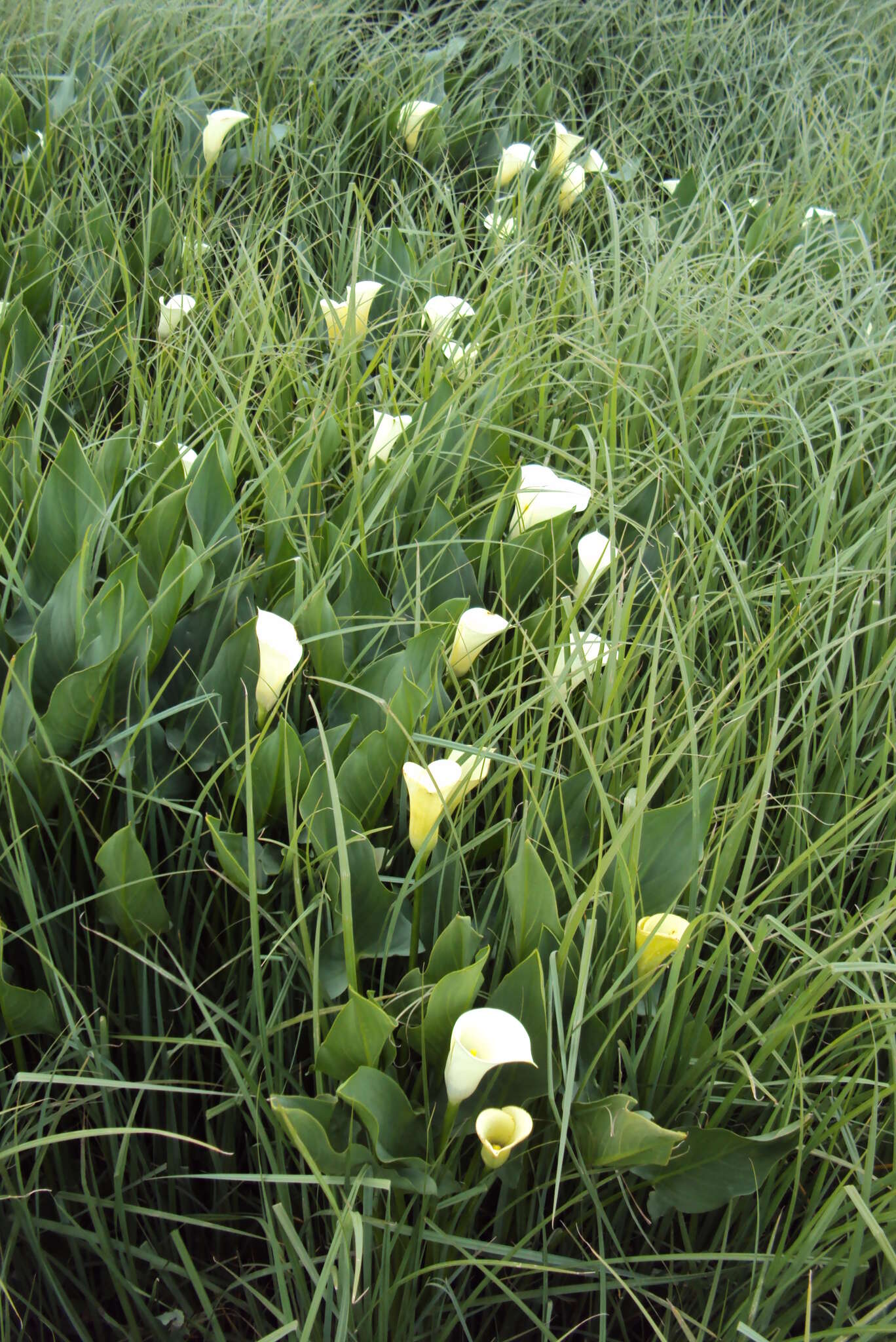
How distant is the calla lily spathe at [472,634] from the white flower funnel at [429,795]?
130 mm

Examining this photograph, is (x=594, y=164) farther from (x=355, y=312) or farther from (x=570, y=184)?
(x=355, y=312)

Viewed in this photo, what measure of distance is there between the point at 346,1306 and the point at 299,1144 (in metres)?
0.08

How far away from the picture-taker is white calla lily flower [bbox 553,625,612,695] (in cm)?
73

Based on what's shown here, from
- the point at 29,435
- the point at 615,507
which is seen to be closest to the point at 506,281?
the point at 615,507

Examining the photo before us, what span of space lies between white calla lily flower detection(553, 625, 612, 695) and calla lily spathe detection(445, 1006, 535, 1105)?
0.77ft

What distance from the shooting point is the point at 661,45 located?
2252 mm

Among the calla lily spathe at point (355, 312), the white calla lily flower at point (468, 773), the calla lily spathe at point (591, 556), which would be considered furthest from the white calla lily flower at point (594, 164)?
the white calla lily flower at point (468, 773)

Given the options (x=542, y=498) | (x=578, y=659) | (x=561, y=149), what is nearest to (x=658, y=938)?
(x=578, y=659)

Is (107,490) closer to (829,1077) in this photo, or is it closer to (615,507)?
(615,507)

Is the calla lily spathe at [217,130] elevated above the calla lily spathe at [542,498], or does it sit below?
above

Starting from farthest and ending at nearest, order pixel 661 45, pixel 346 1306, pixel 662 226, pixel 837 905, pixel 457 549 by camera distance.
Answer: pixel 661 45 < pixel 662 226 < pixel 457 549 < pixel 837 905 < pixel 346 1306

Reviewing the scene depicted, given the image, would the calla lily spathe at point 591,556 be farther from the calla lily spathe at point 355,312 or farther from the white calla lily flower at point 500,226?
the white calla lily flower at point 500,226

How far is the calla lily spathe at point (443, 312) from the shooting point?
111 cm

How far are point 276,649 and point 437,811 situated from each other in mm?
153
